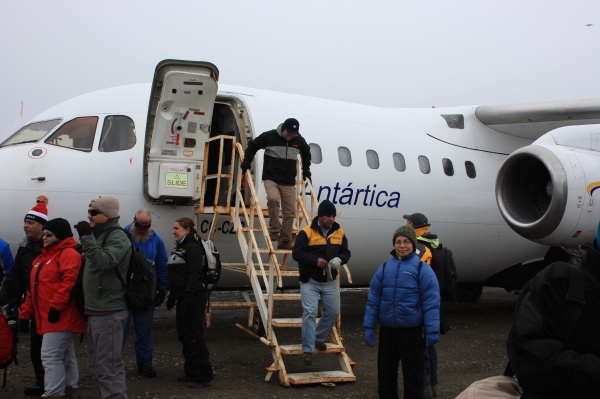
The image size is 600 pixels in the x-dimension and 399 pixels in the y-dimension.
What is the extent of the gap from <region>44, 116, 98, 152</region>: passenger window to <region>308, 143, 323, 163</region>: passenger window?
301cm

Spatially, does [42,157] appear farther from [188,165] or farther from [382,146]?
[382,146]

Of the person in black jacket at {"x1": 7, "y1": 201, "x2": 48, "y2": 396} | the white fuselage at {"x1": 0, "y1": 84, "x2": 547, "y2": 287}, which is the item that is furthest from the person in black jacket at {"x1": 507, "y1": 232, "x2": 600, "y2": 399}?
the white fuselage at {"x1": 0, "y1": 84, "x2": 547, "y2": 287}

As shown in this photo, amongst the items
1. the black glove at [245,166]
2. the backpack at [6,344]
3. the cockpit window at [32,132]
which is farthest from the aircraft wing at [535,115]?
the backpack at [6,344]

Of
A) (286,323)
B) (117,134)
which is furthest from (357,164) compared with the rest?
(117,134)

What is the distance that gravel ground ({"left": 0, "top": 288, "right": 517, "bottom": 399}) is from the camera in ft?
19.9

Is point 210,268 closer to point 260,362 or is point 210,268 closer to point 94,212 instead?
point 260,362

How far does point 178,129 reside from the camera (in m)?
7.77

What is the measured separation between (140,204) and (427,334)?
4251 millimetres

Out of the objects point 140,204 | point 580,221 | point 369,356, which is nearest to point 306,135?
point 140,204

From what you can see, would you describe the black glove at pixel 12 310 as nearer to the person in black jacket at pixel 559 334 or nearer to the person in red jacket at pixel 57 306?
the person in red jacket at pixel 57 306

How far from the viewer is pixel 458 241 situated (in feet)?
33.7

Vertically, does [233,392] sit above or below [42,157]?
below

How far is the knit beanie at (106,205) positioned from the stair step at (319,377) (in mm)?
2573

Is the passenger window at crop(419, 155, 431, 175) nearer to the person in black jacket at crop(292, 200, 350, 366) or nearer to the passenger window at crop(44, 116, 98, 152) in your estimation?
the person in black jacket at crop(292, 200, 350, 366)
